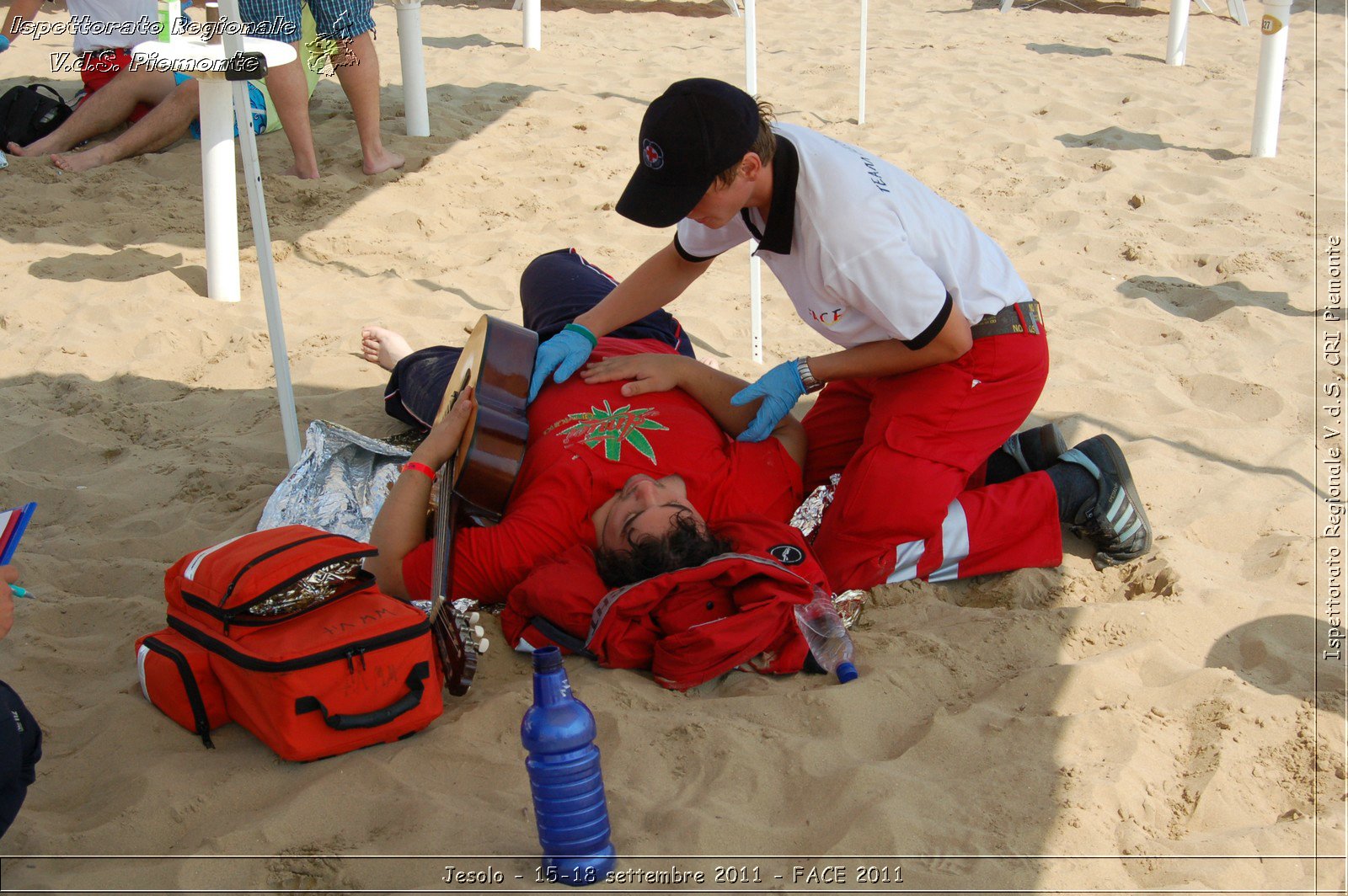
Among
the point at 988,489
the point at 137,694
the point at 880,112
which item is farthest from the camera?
the point at 880,112

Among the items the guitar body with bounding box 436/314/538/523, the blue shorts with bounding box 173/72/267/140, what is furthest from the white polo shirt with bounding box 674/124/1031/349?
the blue shorts with bounding box 173/72/267/140

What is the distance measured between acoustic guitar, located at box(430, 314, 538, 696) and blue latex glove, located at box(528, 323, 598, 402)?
0.13 feet

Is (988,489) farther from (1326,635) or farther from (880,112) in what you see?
(880,112)

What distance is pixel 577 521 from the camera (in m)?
2.68

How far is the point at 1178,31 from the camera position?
7.83 metres

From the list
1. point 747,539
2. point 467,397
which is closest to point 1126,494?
point 747,539

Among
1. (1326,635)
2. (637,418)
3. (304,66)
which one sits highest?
(304,66)

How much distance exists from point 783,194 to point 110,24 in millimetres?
4748

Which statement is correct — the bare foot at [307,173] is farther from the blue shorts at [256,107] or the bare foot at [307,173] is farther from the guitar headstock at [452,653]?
the guitar headstock at [452,653]

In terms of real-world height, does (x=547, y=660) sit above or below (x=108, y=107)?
below

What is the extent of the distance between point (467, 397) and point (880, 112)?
15.5 ft

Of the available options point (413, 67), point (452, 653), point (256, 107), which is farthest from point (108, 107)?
point (452, 653)

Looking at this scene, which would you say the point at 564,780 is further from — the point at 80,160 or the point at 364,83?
the point at 80,160

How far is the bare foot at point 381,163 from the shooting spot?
530 cm
